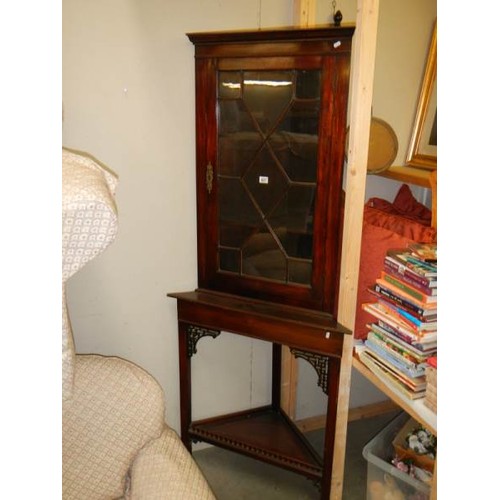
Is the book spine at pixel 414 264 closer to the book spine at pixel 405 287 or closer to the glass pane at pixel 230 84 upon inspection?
the book spine at pixel 405 287

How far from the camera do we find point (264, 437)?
2133mm

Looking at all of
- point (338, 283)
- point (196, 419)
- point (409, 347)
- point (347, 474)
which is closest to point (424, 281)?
point (409, 347)

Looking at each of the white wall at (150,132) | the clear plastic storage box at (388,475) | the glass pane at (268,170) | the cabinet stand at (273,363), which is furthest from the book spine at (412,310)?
the white wall at (150,132)

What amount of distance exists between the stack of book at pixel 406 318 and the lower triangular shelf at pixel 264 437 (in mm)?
662

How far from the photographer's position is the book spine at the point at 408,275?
4.23ft

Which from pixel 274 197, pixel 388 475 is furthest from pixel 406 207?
pixel 388 475

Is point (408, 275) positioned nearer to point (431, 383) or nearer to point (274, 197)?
point (431, 383)

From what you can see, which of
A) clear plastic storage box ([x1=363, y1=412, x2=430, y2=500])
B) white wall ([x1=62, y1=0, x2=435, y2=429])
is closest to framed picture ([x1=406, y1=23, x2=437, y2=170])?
white wall ([x1=62, y1=0, x2=435, y2=429])

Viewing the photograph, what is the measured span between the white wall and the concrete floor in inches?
11.2

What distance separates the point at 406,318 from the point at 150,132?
1.22 m

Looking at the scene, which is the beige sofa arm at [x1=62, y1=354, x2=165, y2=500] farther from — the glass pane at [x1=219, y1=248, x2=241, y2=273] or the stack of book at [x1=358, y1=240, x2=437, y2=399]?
the stack of book at [x1=358, y1=240, x2=437, y2=399]

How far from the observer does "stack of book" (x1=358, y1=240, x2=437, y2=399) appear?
1.31 metres
